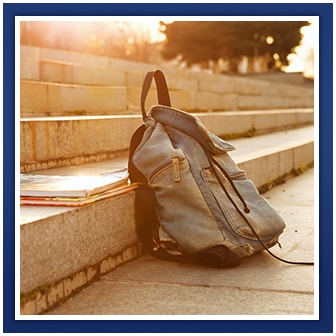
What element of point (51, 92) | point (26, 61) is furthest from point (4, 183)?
point (26, 61)

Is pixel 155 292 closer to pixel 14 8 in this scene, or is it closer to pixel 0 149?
pixel 0 149

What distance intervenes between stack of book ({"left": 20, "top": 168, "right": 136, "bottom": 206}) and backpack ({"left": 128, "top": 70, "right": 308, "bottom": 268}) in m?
0.09

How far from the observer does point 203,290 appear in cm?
233

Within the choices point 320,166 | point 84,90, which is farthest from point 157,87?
point 84,90

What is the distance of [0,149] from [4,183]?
102mm

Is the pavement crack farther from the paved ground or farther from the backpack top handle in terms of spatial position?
the backpack top handle

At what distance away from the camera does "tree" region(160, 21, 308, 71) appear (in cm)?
2933

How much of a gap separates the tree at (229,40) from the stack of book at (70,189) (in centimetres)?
2696

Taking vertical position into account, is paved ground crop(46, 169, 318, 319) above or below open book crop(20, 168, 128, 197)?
below

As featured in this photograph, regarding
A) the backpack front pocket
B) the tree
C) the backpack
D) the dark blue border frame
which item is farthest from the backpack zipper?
the tree

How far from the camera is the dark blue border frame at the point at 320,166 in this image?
2000mm

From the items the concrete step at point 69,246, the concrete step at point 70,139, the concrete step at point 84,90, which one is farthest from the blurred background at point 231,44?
the concrete step at point 69,246

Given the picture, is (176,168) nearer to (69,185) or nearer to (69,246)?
(69,185)

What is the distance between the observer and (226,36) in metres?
29.1
